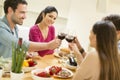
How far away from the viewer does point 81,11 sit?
4.13 m

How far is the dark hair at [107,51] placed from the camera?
1.55 m

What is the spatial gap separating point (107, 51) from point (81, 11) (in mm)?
2636

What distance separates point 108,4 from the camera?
408 cm

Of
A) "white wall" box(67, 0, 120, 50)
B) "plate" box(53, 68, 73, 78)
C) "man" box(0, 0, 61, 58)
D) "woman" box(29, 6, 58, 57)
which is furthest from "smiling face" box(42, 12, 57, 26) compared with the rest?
"plate" box(53, 68, 73, 78)

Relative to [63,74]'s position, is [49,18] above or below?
above

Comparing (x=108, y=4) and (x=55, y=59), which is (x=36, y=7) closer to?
(x=108, y=4)

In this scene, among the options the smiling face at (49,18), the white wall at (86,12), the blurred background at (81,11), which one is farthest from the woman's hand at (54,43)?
the white wall at (86,12)

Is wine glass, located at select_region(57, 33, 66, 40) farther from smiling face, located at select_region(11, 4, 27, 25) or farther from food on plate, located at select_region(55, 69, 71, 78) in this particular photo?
smiling face, located at select_region(11, 4, 27, 25)

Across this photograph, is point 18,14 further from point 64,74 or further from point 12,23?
point 64,74

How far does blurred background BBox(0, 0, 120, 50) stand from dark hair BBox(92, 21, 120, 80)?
232 cm

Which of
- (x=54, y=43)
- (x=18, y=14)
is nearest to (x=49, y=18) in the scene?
(x=18, y=14)

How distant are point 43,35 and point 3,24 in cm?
97

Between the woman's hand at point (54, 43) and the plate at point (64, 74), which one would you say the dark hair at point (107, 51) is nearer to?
the plate at point (64, 74)

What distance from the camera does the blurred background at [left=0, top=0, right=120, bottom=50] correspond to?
407cm
